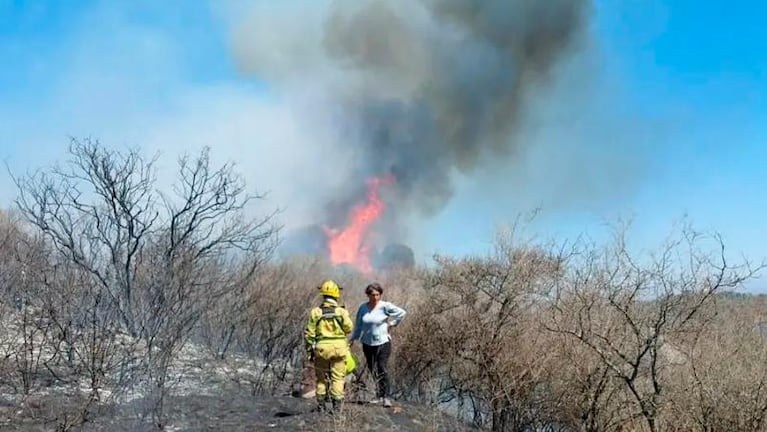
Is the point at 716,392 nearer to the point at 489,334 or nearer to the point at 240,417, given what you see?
the point at 489,334

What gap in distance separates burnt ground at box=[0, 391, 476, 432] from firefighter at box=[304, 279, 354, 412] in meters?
0.46

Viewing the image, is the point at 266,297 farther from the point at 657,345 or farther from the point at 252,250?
the point at 657,345

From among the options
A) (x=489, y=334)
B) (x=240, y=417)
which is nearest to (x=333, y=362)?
(x=240, y=417)

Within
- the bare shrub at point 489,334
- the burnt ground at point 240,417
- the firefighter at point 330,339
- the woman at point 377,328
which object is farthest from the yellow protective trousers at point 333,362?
the bare shrub at point 489,334

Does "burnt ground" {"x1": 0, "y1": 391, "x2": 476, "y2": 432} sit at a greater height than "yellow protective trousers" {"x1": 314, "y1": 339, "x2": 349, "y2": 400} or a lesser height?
lesser

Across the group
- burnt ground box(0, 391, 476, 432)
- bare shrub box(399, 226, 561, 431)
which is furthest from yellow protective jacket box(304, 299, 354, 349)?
bare shrub box(399, 226, 561, 431)

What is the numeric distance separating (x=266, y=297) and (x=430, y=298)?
5311mm

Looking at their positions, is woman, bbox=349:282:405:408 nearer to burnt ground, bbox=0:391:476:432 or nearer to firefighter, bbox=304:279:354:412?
burnt ground, bbox=0:391:476:432

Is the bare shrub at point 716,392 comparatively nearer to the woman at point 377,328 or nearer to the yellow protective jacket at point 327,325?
the woman at point 377,328

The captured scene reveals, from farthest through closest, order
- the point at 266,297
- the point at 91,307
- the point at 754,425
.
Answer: the point at 266,297 → the point at 91,307 → the point at 754,425

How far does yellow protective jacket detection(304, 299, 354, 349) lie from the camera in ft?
28.0

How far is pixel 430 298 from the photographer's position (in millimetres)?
14805

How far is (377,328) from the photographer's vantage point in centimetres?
956

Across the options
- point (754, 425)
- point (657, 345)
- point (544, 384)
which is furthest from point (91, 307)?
point (754, 425)
